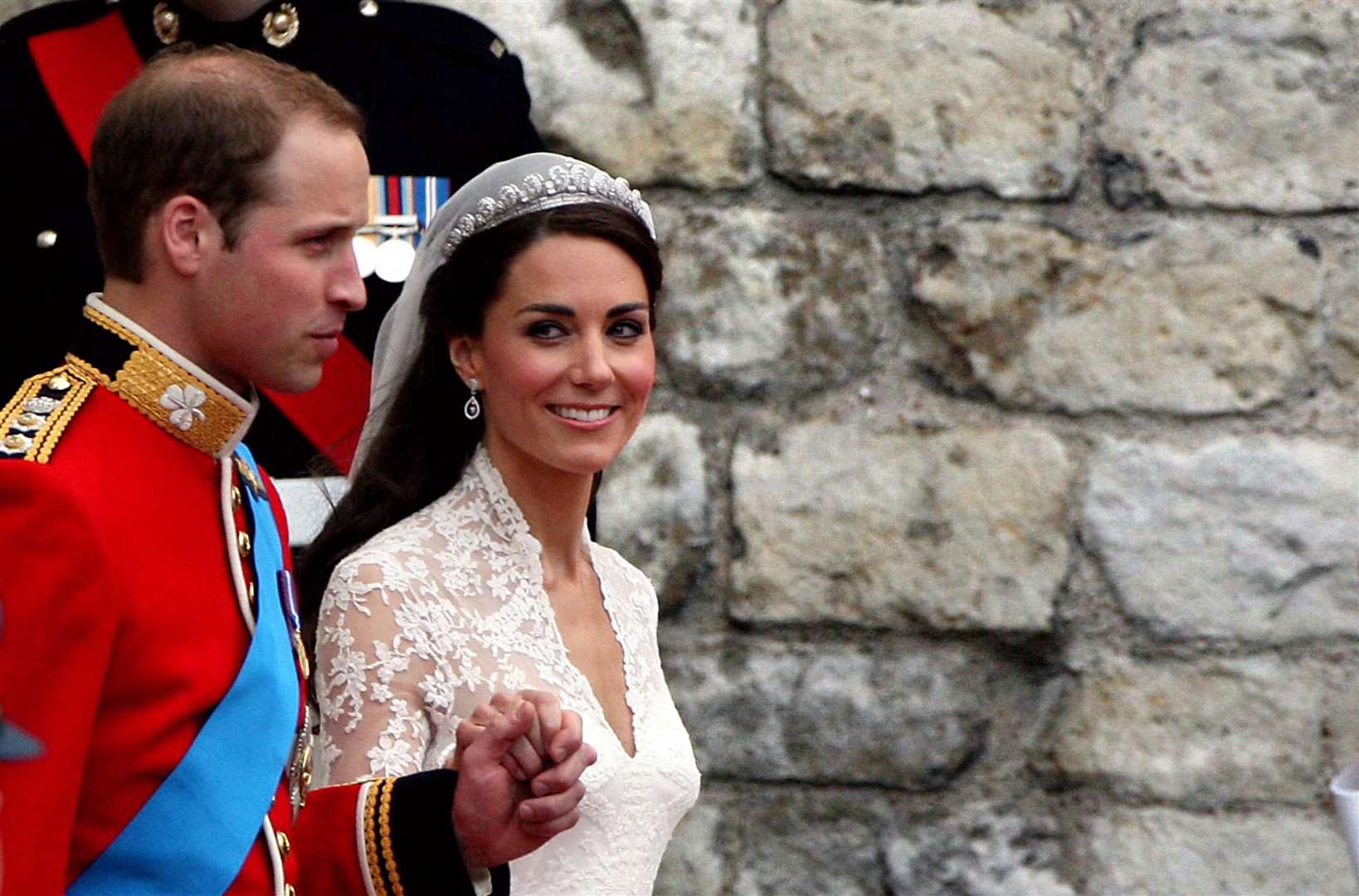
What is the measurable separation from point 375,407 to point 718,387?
2.57 ft

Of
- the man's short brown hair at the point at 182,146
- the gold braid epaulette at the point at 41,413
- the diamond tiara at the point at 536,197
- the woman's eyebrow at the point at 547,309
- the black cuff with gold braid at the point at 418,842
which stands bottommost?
the black cuff with gold braid at the point at 418,842

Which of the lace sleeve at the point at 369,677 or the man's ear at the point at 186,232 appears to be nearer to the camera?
the man's ear at the point at 186,232

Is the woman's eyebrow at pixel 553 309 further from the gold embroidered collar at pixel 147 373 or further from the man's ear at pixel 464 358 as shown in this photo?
the gold embroidered collar at pixel 147 373

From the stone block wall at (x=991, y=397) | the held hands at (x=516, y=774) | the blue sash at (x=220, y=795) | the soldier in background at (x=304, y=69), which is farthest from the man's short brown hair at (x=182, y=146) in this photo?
the stone block wall at (x=991, y=397)

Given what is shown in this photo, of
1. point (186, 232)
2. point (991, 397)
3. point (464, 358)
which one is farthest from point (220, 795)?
point (991, 397)

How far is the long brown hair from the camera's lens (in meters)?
2.43

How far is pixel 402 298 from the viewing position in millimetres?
2568

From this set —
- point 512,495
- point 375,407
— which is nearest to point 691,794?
point 512,495

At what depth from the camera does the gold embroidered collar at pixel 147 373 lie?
1.80 m

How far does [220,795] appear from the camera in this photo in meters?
1.78

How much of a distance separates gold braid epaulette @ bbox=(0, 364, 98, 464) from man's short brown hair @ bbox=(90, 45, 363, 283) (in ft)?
0.33

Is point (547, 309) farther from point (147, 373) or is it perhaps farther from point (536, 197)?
point (147, 373)

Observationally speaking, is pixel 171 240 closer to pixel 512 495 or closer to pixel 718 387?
pixel 512 495

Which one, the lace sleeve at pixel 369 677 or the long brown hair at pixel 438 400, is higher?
the long brown hair at pixel 438 400
